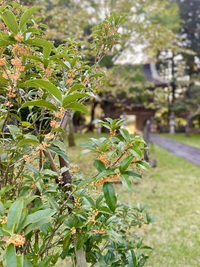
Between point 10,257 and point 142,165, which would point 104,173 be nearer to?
point 142,165

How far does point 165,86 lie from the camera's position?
12617 millimetres

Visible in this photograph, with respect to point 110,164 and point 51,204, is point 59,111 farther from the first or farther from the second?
point 51,204

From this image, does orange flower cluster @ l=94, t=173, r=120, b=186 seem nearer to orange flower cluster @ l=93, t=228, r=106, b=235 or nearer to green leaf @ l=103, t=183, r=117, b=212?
green leaf @ l=103, t=183, r=117, b=212

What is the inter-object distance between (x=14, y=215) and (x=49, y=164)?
386 mm

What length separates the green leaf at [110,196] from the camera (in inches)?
28.5

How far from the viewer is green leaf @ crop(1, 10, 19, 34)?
681 mm

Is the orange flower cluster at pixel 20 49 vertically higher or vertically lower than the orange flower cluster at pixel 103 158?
higher

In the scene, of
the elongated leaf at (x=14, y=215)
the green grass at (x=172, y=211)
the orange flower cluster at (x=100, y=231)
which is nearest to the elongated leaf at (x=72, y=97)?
the elongated leaf at (x=14, y=215)

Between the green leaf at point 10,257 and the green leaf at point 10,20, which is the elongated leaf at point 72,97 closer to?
the green leaf at point 10,20

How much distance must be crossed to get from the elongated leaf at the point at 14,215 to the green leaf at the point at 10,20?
472 mm

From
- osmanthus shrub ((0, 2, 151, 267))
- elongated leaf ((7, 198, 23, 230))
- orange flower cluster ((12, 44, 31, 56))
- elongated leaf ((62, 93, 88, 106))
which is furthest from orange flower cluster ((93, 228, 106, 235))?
orange flower cluster ((12, 44, 31, 56))

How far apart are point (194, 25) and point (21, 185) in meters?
16.1

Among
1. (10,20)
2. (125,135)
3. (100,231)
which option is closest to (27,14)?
(10,20)

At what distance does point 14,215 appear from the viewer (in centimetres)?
62
